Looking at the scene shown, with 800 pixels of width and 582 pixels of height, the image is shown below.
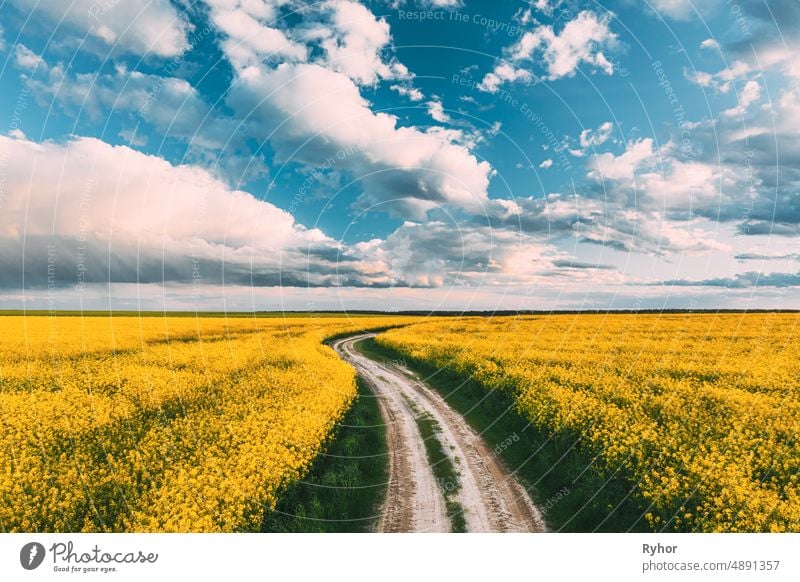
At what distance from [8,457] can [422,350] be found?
96.8 ft

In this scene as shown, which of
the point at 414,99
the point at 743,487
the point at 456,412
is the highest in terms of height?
the point at 414,99

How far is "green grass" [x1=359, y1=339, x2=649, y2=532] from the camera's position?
36.3ft

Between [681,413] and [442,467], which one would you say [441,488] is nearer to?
[442,467]

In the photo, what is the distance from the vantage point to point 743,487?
33.2 feet

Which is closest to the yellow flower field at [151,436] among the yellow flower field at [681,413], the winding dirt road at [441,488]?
the winding dirt road at [441,488]

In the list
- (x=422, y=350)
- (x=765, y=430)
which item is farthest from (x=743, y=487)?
(x=422, y=350)

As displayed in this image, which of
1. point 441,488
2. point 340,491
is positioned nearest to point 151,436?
point 340,491

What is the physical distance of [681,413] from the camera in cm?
1504
